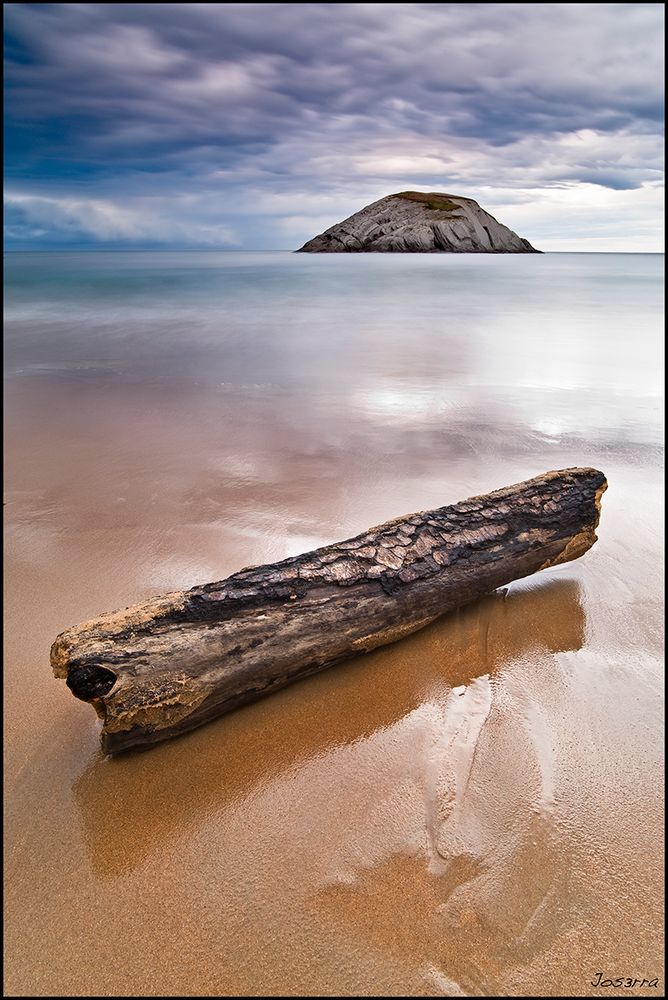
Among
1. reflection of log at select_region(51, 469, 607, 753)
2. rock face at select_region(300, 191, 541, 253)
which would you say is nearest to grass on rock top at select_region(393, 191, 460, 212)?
rock face at select_region(300, 191, 541, 253)

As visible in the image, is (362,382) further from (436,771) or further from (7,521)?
(436,771)

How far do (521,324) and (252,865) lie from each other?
62.2 feet

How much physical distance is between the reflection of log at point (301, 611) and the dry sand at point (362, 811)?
0.18 metres

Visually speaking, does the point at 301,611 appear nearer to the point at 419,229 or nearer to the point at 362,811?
the point at 362,811

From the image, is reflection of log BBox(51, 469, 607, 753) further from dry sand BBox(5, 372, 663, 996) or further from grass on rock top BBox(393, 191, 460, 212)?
grass on rock top BBox(393, 191, 460, 212)

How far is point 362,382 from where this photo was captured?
987 cm

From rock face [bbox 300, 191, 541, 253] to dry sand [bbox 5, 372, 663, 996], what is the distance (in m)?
→ 87.4

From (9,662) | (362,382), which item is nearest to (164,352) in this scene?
(362,382)

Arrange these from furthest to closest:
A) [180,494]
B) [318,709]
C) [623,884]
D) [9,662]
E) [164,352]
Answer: [164,352] < [180,494] < [9,662] < [318,709] < [623,884]

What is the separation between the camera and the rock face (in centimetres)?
8294

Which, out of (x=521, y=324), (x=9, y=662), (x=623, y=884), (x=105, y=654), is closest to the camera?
(x=623, y=884)

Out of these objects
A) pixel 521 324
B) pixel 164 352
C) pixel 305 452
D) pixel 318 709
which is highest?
pixel 521 324

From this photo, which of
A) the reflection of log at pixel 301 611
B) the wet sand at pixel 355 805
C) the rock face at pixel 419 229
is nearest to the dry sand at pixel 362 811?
the wet sand at pixel 355 805

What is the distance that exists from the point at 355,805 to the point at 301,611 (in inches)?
32.1
